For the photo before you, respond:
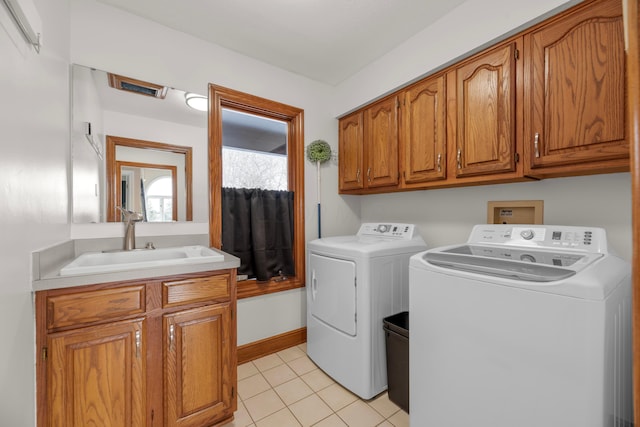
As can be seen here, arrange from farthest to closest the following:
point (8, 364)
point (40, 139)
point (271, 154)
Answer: point (271, 154), point (40, 139), point (8, 364)

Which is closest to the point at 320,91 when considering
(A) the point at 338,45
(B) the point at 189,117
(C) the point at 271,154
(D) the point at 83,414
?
(A) the point at 338,45

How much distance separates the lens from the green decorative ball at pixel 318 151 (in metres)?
2.56

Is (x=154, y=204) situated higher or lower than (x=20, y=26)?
lower

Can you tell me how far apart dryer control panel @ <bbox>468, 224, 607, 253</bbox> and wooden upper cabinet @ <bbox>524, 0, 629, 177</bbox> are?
0.29 metres

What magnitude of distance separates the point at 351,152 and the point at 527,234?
61.6 inches

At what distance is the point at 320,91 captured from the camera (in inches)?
107

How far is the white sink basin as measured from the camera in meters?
1.22

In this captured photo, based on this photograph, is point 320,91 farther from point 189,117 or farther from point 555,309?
point 555,309

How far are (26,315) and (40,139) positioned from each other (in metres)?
0.73

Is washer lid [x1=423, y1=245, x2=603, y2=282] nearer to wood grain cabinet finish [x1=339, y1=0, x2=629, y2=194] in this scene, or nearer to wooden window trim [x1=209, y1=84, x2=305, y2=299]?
wood grain cabinet finish [x1=339, y1=0, x2=629, y2=194]

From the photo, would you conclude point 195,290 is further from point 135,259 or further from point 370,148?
point 370,148

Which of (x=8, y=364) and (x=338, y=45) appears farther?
(x=338, y=45)

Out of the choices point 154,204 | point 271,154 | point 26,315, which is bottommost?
point 26,315

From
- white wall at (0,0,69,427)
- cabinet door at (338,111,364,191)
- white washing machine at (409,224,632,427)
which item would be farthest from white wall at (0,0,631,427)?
white washing machine at (409,224,632,427)
